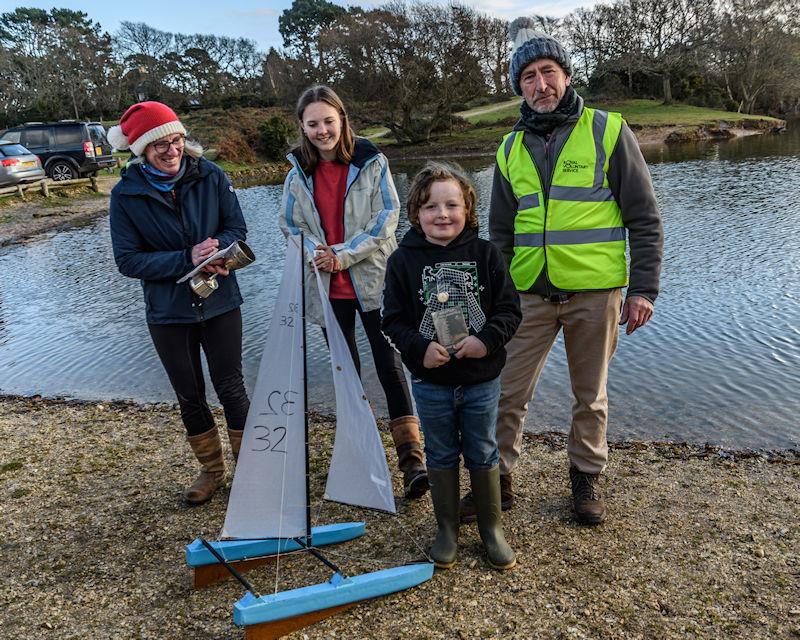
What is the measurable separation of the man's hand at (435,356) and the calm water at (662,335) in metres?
2.77

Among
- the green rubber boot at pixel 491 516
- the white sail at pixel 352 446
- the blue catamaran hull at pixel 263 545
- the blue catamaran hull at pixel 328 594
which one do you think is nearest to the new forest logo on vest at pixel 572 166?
the white sail at pixel 352 446

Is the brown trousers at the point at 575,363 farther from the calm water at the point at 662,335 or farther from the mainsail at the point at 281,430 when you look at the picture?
the calm water at the point at 662,335

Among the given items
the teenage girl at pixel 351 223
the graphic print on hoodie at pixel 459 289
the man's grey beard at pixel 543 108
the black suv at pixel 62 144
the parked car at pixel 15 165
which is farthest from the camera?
the black suv at pixel 62 144

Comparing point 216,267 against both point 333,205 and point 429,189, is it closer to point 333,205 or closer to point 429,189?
point 333,205

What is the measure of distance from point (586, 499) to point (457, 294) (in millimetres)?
1410

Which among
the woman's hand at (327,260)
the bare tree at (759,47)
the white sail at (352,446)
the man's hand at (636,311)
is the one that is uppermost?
the bare tree at (759,47)

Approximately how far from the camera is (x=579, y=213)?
315cm

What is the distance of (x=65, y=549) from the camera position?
3.61 meters

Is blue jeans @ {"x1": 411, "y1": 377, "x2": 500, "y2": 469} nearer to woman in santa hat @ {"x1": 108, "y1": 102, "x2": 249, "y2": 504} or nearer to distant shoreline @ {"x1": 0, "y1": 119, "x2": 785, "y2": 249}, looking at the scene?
woman in santa hat @ {"x1": 108, "y1": 102, "x2": 249, "y2": 504}

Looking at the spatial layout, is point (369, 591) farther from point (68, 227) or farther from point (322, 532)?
point (68, 227)

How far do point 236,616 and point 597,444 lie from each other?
204cm

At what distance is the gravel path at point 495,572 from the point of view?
8.95ft

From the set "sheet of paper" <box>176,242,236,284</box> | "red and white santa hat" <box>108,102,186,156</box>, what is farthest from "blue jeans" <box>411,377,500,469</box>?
"red and white santa hat" <box>108,102,186,156</box>

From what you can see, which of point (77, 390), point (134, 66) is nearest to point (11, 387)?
point (77, 390)
